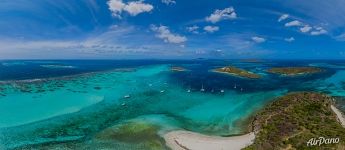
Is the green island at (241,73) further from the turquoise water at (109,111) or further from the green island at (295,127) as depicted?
the green island at (295,127)

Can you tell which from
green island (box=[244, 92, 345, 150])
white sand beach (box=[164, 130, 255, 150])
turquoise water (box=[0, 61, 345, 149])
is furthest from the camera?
turquoise water (box=[0, 61, 345, 149])

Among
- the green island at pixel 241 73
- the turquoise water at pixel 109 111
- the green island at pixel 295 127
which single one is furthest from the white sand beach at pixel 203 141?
the green island at pixel 241 73

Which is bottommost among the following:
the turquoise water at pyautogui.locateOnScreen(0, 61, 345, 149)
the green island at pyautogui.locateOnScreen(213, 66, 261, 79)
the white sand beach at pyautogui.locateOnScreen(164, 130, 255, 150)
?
the white sand beach at pyautogui.locateOnScreen(164, 130, 255, 150)

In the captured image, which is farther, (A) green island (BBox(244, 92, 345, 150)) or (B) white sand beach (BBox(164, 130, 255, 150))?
(B) white sand beach (BBox(164, 130, 255, 150))

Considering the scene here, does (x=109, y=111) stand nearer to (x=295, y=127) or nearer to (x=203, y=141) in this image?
(x=203, y=141)

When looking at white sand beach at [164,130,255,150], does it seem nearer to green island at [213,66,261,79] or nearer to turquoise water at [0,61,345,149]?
turquoise water at [0,61,345,149]

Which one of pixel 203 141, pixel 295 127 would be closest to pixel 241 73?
pixel 295 127

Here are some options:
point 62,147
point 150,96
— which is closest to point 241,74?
point 150,96

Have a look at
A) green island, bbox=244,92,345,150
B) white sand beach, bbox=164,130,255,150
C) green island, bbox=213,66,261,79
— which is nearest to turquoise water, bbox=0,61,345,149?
white sand beach, bbox=164,130,255,150
